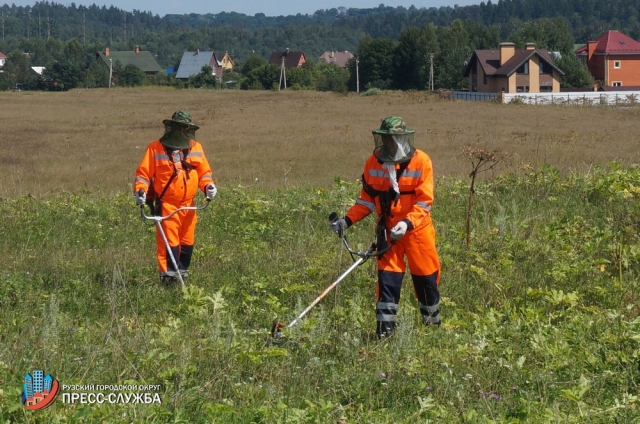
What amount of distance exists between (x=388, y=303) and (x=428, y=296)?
1.31ft

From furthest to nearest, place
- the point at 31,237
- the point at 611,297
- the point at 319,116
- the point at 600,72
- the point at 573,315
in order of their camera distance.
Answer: the point at 600,72 < the point at 319,116 < the point at 31,237 < the point at 611,297 < the point at 573,315

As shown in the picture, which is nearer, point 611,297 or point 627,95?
point 611,297

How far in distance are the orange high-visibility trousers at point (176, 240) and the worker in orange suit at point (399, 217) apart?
2.04m

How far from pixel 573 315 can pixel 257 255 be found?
139 inches

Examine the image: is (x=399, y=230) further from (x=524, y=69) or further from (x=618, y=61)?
(x=618, y=61)

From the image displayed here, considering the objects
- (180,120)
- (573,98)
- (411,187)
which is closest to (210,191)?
(180,120)

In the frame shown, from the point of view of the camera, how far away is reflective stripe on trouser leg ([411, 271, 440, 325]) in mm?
6469

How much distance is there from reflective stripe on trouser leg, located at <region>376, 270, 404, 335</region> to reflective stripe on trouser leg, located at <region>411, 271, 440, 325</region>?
0.24 metres

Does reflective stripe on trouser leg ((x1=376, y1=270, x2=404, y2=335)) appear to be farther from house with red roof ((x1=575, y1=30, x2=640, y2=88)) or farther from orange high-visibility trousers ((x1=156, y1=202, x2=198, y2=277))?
house with red roof ((x1=575, y1=30, x2=640, y2=88))

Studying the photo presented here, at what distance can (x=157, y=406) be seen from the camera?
14.1 feet

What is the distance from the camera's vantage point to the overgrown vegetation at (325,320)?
4672 mm

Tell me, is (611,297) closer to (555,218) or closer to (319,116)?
(555,218)

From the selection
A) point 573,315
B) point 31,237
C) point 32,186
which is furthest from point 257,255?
point 32,186

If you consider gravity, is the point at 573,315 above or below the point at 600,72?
below
